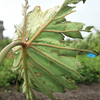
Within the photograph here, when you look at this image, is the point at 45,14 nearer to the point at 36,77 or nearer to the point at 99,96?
the point at 36,77

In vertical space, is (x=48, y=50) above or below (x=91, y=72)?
above

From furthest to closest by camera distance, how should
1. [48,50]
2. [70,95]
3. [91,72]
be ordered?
[91,72] < [70,95] < [48,50]

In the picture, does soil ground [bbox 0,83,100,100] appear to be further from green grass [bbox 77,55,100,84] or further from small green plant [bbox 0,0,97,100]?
small green plant [bbox 0,0,97,100]

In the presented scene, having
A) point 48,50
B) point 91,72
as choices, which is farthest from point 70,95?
point 48,50

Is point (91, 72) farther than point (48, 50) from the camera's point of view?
Yes

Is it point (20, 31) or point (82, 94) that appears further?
point (82, 94)

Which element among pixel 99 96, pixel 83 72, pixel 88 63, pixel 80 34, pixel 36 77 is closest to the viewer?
pixel 80 34

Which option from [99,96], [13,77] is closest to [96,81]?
[99,96]

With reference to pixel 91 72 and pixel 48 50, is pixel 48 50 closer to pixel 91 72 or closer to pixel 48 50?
pixel 48 50

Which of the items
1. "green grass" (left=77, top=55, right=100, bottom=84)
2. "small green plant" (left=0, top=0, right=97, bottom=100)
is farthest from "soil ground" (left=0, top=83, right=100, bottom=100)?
"small green plant" (left=0, top=0, right=97, bottom=100)
